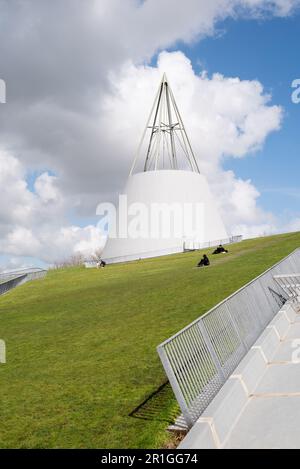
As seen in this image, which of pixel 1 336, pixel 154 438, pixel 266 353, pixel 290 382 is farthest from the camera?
pixel 1 336

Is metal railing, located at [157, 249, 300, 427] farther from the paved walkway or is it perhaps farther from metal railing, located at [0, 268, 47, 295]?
metal railing, located at [0, 268, 47, 295]

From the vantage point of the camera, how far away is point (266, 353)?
773 cm

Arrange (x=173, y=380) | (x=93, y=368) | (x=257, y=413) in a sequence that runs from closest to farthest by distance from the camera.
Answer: (x=173, y=380)
(x=257, y=413)
(x=93, y=368)

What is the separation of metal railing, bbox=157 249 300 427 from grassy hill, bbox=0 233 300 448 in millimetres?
630

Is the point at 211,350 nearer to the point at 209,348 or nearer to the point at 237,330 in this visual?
the point at 209,348

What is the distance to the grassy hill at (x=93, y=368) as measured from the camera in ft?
19.1

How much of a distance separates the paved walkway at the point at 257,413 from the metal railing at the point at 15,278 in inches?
899

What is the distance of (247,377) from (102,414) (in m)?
2.28

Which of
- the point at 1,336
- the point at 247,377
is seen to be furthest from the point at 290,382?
the point at 1,336

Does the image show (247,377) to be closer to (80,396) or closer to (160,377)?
(160,377)

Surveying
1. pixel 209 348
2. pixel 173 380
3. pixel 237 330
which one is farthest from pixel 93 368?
pixel 173 380

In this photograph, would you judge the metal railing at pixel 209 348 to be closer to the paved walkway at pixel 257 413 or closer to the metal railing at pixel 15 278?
the paved walkway at pixel 257 413

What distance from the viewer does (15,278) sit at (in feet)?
103

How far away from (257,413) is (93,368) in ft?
14.1
